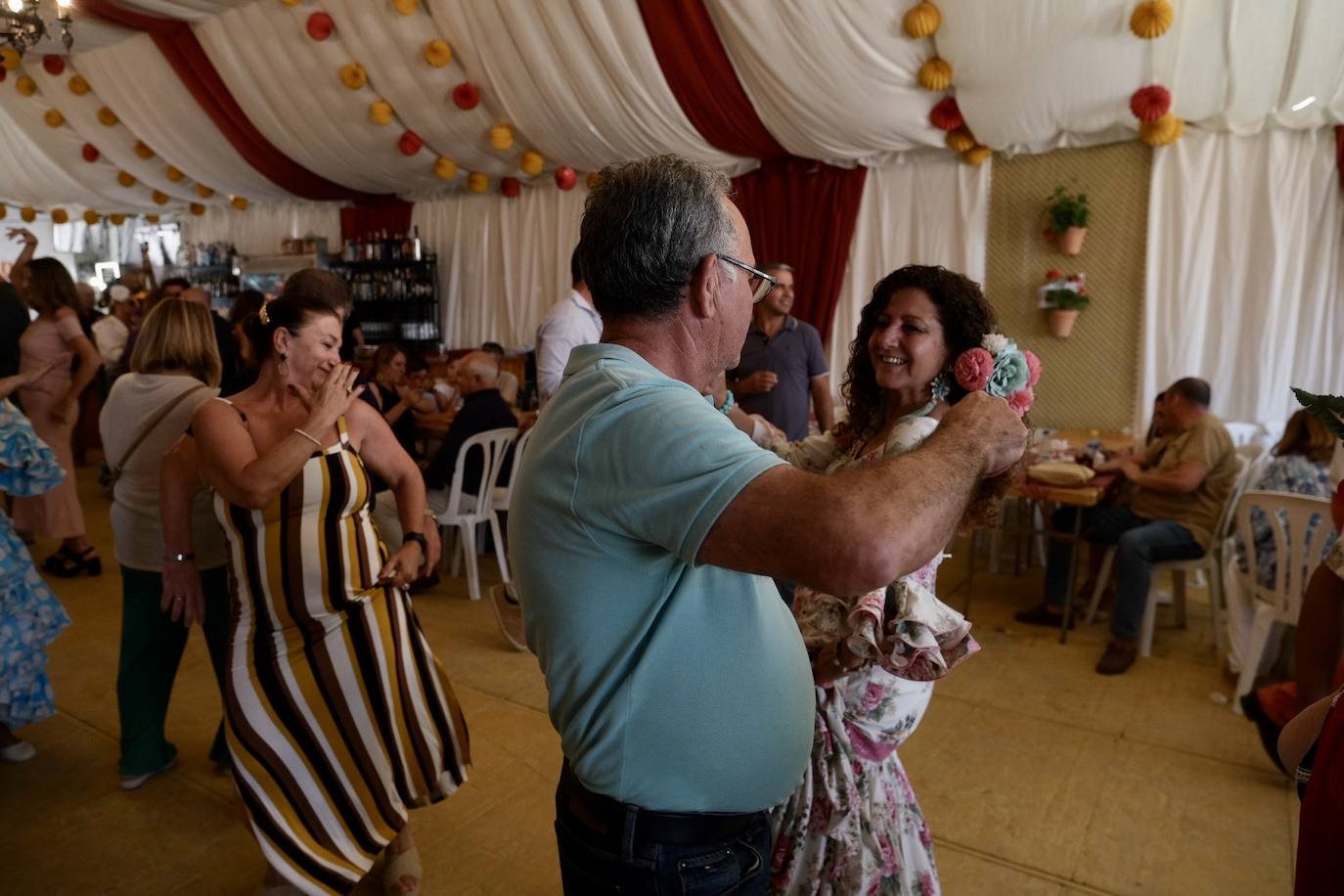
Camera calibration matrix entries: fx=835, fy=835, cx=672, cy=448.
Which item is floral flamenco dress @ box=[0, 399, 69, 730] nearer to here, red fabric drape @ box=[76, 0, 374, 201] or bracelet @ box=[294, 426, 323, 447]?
bracelet @ box=[294, 426, 323, 447]

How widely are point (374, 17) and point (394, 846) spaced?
6.23 meters

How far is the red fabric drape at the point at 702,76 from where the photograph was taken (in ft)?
17.9

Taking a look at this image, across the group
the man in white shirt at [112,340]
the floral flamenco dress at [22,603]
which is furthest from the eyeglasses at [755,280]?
the man in white shirt at [112,340]

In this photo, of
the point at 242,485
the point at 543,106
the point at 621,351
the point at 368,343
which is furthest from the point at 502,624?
the point at 368,343

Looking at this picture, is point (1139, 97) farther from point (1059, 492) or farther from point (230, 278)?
point (230, 278)

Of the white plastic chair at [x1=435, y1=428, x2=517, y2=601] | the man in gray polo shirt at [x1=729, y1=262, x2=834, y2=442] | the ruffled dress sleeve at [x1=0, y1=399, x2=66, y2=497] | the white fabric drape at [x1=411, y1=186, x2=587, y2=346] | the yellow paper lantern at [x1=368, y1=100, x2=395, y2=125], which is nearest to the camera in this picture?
the ruffled dress sleeve at [x1=0, y1=399, x2=66, y2=497]

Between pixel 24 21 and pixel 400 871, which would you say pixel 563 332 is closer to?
pixel 400 871

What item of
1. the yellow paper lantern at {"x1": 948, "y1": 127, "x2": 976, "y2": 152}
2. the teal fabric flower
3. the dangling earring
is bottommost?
the dangling earring

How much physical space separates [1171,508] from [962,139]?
293cm

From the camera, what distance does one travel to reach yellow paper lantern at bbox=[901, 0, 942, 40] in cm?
474

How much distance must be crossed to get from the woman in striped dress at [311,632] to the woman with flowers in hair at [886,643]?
1064 mm

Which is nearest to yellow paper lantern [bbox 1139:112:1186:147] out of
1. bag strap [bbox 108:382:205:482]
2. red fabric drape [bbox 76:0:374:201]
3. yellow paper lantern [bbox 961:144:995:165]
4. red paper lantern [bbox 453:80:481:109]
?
yellow paper lantern [bbox 961:144:995:165]

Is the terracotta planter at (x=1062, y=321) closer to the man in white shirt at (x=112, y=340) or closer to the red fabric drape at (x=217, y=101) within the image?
the red fabric drape at (x=217, y=101)

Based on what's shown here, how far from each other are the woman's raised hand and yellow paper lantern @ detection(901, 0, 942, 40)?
4125mm
